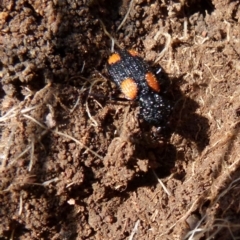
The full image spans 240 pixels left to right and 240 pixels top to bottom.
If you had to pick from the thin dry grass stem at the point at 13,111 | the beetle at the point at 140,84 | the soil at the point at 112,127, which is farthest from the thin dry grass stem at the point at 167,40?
the thin dry grass stem at the point at 13,111

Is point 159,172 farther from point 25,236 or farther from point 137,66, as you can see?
point 25,236

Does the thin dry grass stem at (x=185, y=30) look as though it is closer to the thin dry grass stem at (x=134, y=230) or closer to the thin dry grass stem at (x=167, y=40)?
the thin dry grass stem at (x=167, y=40)

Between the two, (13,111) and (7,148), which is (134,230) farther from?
(13,111)

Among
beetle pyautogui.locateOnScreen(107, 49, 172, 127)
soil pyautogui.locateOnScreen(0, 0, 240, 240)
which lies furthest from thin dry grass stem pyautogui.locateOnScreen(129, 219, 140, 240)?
beetle pyautogui.locateOnScreen(107, 49, 172, 127)

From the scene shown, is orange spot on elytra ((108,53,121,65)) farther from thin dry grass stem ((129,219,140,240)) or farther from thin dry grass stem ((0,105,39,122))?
thin dry grass stem ((129,219,140,240))

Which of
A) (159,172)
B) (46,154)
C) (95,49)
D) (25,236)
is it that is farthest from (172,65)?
(25,236)

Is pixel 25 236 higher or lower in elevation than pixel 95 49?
lower
